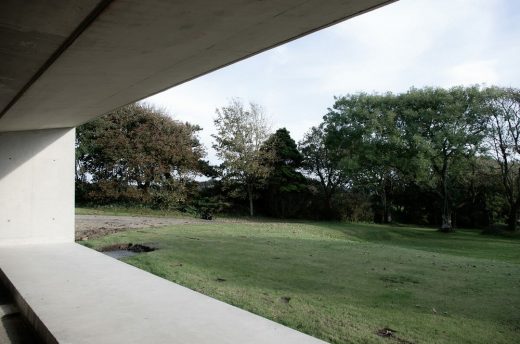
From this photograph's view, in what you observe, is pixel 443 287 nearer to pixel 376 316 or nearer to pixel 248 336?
pixel 376 316

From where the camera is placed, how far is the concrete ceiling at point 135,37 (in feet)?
6.39

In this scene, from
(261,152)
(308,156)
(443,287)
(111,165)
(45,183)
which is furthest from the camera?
(308,156)

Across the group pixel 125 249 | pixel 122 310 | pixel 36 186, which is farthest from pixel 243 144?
pixel 122 310

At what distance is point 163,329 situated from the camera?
261cm

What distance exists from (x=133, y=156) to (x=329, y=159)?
407 inches

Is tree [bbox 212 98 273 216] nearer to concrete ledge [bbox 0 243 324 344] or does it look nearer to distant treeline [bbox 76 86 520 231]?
distant treeline [bbox 76 86 520 231]

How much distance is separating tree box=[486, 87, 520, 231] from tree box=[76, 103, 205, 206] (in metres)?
15.0

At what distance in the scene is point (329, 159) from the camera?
70.7 ft

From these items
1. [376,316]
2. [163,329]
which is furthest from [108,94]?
[376,316]

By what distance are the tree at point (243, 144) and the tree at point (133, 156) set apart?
2.12 m

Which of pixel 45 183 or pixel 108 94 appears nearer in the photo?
pixel 108 94

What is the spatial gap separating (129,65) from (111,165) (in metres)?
16.6

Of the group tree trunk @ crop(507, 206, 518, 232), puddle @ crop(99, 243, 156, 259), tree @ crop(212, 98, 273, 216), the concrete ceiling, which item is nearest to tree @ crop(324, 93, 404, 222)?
tree @ crop(212, 98, 273, 216)

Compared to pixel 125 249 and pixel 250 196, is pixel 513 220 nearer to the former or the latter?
pixel 250 196
